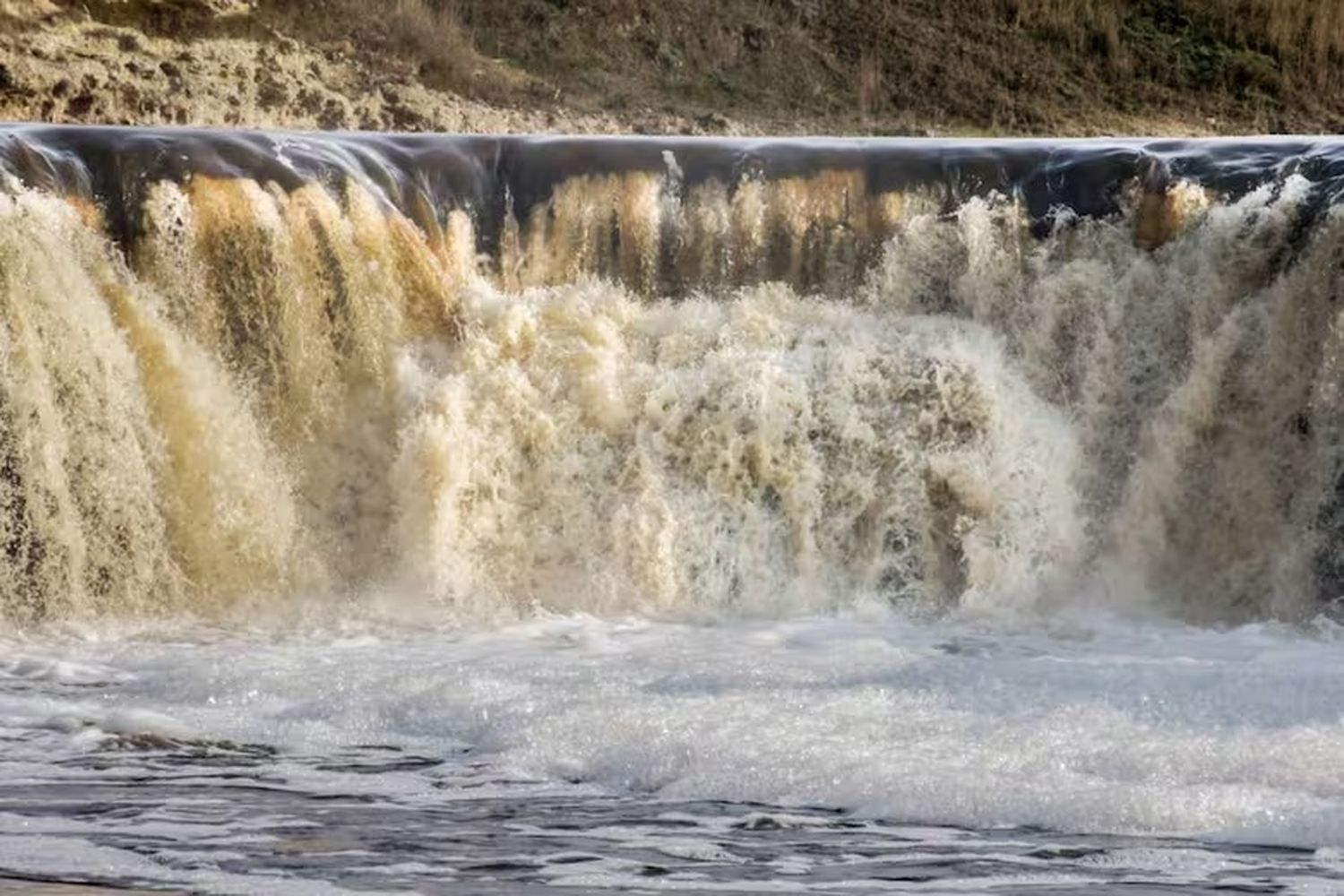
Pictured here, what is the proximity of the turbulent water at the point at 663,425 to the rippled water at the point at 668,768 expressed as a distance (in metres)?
0.16

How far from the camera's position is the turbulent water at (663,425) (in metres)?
11.1

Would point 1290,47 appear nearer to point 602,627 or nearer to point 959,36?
point 959,36

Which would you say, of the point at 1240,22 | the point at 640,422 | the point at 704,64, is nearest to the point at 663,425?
the point at 640,422

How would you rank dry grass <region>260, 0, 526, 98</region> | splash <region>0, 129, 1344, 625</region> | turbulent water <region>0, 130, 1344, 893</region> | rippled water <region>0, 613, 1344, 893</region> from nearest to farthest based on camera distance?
rippled water <region>0, 613, 1344, 893</region>, turbulent water <region>0, 130, 1344, 893</region>, splash <region>0, 129, 1344, 625</region>, dry grass <region>260, 0, 526, 98</region>

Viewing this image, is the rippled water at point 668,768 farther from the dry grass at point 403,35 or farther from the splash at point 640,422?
the dry grass at point 403,35

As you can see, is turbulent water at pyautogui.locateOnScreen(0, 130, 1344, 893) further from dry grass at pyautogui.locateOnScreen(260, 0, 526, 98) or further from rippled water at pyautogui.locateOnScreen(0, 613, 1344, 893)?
dry grass at pyautogui.locateOnScreen(260, 0, 526, 98)

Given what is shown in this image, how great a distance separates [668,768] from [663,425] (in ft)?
15.4

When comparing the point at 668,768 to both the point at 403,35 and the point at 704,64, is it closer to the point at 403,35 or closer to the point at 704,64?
the point at 403,35

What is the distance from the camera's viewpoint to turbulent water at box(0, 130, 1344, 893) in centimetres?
1115

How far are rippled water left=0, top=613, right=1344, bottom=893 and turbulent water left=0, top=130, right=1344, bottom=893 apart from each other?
0.16 meters

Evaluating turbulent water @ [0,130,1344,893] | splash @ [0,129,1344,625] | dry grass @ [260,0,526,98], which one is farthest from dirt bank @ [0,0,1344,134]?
splash @ [0,129,1344,625]

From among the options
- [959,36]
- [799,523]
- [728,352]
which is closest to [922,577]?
[799,523]

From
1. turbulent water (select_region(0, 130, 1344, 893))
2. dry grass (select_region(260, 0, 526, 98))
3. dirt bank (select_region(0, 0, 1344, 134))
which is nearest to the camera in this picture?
turbulent water (select_region(0, 130, 1344, 893))

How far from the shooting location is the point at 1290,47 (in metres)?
23.7
